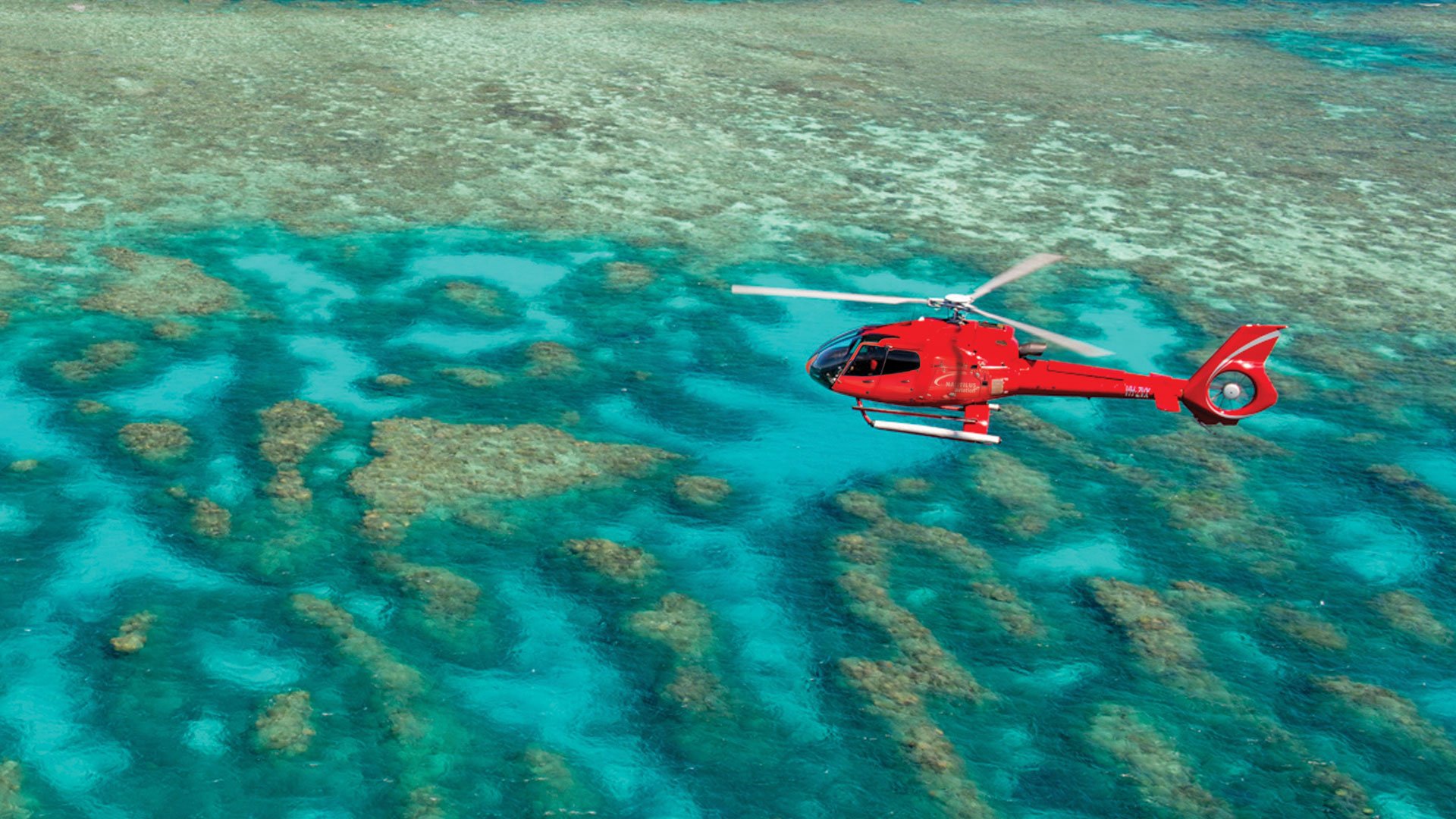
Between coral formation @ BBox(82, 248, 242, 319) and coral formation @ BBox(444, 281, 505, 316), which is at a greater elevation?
coral formation @ BBox(444, 281, 505, 316)

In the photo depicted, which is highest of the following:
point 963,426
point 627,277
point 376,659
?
point 963,426

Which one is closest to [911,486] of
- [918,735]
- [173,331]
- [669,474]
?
[669,474]

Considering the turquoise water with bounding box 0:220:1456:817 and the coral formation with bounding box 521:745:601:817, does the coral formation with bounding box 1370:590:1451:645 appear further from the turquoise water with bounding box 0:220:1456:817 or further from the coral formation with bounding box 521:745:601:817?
the coral formation with bounding box 521:745:601:817

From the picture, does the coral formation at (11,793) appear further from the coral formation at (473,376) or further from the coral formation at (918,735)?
the coral formation at (473,376)

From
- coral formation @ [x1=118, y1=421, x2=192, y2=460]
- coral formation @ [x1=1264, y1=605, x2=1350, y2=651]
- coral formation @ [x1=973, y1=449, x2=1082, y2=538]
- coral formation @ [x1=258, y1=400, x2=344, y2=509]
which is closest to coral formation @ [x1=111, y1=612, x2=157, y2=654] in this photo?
coral formation @ [x1=258, y1=400, x2=344, y2=509]

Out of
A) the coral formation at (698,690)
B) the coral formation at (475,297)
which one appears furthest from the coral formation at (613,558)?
the coral formation at (475,297)

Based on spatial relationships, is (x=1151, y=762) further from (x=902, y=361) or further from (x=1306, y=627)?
(x=902, y=361)

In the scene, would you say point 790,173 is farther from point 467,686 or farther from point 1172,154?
point 467,686
